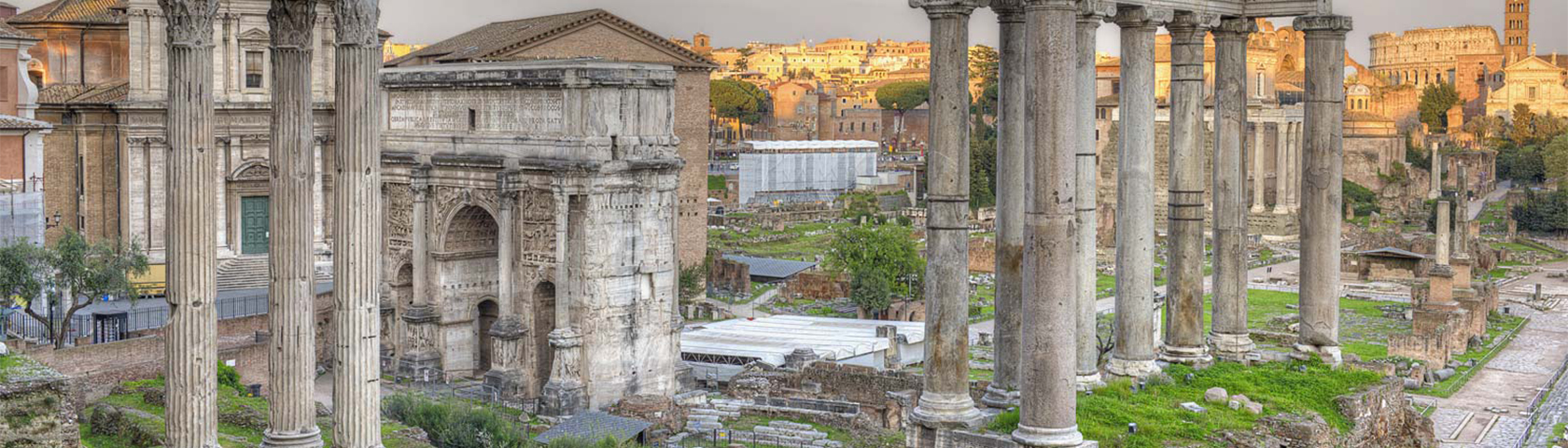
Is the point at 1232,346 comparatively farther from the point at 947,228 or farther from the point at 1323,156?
the point at 947,228

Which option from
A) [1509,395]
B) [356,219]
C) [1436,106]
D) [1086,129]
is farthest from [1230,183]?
[1436,106]

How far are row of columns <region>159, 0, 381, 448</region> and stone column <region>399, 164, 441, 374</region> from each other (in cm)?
A: 1919

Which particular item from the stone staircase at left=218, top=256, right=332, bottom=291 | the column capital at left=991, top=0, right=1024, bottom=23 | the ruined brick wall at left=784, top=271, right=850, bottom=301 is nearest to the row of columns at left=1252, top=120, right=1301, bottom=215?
the ruined brick wall at left=784, top=271, right=850, bottom=301

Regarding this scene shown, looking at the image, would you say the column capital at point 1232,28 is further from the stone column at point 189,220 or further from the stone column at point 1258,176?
the stone column at point 1258,176

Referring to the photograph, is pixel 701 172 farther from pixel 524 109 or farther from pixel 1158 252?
pixel 524 109

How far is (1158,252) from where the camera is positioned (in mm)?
57812

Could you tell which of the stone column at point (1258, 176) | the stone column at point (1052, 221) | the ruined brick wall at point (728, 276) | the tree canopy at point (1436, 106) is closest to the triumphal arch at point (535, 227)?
the stone column at point (1052, 221)

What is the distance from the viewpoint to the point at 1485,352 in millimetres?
41688

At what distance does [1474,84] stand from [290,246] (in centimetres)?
14172

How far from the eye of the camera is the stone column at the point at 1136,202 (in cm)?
1761

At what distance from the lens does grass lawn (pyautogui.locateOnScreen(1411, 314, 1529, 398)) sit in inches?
1380

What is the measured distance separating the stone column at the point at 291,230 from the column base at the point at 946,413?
19.6ft

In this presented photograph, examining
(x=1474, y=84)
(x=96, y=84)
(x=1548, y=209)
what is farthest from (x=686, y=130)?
(x=1474, y=84)

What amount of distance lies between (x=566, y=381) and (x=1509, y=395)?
20.1 meters
